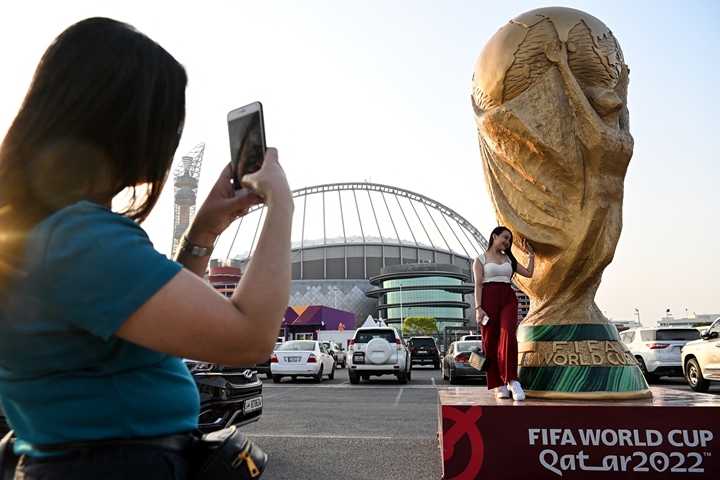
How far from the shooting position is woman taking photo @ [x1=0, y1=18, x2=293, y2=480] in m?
0.85

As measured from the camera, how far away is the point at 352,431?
593 cm

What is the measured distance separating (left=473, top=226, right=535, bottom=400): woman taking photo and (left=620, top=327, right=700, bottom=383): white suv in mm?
9202

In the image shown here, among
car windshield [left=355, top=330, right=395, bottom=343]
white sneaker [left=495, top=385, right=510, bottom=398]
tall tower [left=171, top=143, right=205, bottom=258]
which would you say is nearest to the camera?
white sneaker [left=495, top=385, right=510, bottom=398]

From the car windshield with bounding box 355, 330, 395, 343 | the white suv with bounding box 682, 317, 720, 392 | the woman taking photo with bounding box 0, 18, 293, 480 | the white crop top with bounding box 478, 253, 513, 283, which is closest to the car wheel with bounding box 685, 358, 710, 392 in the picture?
the white suv with bounding box 682, 317, 720, 392

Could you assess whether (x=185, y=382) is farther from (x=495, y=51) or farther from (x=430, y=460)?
(x=495, y=51)

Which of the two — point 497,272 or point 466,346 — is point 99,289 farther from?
point 466,346

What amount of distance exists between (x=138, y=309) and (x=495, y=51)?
4.49 metres

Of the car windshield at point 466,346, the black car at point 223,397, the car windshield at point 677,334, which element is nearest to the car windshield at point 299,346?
the car windshield at point 466,346

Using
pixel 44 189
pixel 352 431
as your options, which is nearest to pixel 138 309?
pixel 44 189

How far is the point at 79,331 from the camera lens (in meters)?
0.87

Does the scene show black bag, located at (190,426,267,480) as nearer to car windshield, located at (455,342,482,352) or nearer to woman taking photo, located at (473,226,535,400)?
woman taking photo, located at (473,226,535,400)

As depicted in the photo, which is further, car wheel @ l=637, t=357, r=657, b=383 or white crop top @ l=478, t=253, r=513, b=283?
car wheel @ l=637, t=357, r=657, b=383

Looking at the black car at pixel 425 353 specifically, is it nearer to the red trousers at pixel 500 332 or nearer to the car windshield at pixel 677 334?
the car windshield at pixel 677 334

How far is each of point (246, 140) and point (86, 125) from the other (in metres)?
0.36
